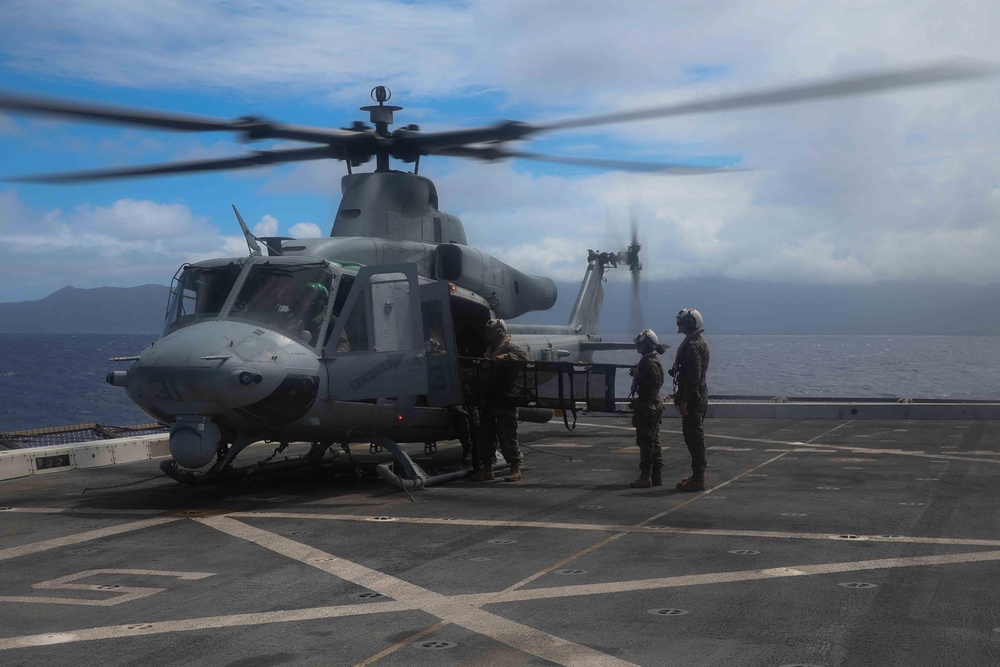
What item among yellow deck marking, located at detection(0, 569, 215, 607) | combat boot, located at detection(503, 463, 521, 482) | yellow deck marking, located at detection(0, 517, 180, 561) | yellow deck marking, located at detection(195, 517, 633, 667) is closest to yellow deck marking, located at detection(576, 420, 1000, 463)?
combat boot, located at detection(503, 463, 521, 482)

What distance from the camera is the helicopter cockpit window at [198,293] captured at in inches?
426

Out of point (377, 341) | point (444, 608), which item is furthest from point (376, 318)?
point (444, 608)

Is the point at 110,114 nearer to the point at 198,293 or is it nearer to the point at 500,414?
the point at 198,293

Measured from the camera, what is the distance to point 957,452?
46.2ft

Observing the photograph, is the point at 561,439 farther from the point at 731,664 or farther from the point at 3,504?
the point at 731,664

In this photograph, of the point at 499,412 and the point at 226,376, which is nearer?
the point at 226,376

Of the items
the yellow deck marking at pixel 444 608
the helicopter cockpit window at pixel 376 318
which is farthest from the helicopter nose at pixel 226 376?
the yellow deck marking at pixel 444 608

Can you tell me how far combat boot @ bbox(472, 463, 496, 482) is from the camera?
40.4 feet

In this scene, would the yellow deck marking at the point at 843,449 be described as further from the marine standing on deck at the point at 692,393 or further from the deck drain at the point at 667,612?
the deck drain at the point at 667,612

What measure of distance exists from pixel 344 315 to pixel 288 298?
663mm

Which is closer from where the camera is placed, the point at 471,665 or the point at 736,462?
the point at 471,665

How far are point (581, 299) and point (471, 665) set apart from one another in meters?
15.8

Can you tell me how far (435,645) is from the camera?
529 centimetres

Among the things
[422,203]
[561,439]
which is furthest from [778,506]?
[561,439]
